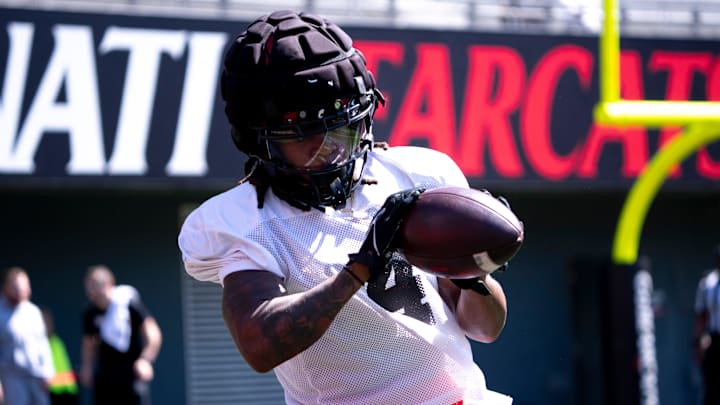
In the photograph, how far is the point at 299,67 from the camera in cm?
227

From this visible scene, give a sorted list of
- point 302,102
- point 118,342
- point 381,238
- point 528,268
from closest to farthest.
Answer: point 381,238 → point 302,102 → point 118,342 → point 528,268

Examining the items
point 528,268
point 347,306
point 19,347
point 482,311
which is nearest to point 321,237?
point 347,306

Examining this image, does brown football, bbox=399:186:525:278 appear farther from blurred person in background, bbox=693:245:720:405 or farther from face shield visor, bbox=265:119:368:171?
blurred person in background, bbox=693:245:720:405

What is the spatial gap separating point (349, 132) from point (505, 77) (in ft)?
22.6

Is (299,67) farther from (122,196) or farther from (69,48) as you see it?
(122,196)

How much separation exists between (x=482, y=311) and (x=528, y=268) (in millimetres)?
7951

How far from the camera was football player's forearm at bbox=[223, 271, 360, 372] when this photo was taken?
2.09m

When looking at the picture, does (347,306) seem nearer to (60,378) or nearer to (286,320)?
(286,320)

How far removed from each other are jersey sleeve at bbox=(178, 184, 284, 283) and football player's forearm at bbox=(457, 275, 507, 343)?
1.26 feet

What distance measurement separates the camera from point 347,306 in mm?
2273

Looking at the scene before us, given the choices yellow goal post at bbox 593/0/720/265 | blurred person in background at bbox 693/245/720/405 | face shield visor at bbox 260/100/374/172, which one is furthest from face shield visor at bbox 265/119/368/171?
blurred person in background at bbox 693/245/720/405

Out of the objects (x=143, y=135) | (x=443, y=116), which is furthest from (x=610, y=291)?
(x=143, y=135)

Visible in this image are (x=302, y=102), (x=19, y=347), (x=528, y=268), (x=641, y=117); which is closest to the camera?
(x=302, y=102)

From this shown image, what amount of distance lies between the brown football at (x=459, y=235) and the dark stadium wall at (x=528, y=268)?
567 cm
